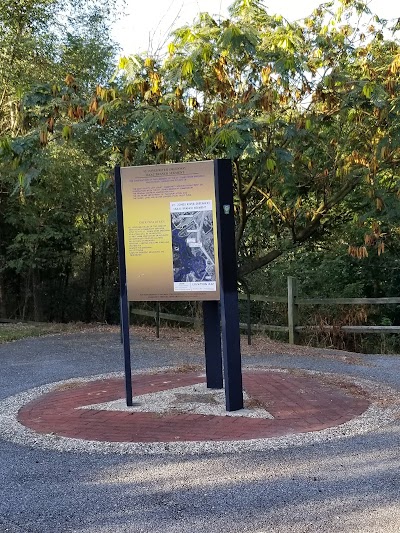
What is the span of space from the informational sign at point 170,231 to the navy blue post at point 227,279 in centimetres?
8

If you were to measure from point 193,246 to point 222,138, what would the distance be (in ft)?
5.96

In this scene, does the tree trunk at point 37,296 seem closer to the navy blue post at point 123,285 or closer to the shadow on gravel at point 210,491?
the navy blue post at point 123,285

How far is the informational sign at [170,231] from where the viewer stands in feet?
21.6

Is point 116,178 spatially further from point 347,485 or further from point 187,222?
point 347,485

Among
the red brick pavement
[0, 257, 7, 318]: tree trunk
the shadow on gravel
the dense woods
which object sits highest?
the dense woods

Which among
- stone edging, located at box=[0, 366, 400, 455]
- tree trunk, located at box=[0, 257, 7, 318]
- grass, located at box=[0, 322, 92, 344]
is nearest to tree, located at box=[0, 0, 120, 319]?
tree trunk, located at box=[0, 257, 7, 318]

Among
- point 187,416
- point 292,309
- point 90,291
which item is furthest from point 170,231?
point 90,291

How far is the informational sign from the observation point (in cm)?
659

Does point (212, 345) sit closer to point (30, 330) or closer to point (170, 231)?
point (170, 231)

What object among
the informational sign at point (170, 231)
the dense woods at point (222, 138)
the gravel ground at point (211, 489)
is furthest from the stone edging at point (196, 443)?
the dense woods at point (222, 138)

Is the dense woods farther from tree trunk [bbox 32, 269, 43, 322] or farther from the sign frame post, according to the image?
the sign frame post

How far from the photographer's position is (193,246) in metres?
6.70

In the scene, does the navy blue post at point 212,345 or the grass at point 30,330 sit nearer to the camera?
the navy blue post at point 212,345

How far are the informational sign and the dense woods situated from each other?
1.46 m
